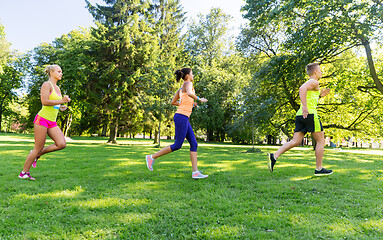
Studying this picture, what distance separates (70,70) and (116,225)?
2301 cm

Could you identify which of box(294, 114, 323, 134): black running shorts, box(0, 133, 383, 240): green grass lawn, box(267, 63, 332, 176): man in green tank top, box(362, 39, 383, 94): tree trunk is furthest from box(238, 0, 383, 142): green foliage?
box(0, 133, 383, 240): green grass lawn

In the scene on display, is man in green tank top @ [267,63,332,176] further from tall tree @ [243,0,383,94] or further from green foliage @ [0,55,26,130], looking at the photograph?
green foliage @ [0,55,26,130]

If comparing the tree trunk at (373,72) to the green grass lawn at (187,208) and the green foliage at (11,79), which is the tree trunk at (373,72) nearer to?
the green grass lawn at (187,208)

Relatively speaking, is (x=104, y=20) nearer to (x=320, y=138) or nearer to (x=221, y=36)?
(x=221, y=36)

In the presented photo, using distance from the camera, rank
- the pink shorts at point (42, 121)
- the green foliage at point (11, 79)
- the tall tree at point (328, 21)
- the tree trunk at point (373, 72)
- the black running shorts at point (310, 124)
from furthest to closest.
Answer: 1. the green foliage at point (11, 79)
2. the tree trunk at point (373, 72)
3. the tall tree at point (328, 21)
4. the black running shorts at point (310, 124)
5. the pink shorts at point (42, 121)

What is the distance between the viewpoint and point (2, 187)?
4.12 m

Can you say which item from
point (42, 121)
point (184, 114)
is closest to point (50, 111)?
point (42, 121)

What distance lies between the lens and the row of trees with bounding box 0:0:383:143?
1222cm

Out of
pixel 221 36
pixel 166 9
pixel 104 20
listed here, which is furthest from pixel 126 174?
pixel 221 36

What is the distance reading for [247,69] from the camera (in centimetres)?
2092

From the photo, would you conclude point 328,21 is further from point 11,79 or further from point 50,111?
point 11,79

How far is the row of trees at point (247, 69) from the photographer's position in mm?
12219

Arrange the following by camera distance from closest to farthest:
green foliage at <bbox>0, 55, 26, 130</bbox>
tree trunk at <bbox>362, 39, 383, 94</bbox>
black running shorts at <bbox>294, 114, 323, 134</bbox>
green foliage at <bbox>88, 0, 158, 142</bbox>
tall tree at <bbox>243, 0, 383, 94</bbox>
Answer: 1. black running shorts at <bbox>294, 114, 323, 134</bbox>
2. tall tree at <bbox>243, 0, 383, 94</bbox>
3. tree trunk at <bbox>362, 39, 383, 94</bbox>
4. green foliage at <bbox>88, 0, 158, 142</bbox>
5. green foliage at <bbox>0, 55, 26, 130</bbox>

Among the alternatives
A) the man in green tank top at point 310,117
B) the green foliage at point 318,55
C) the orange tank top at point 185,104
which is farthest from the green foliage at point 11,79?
the man in green tank top at point 310,117
